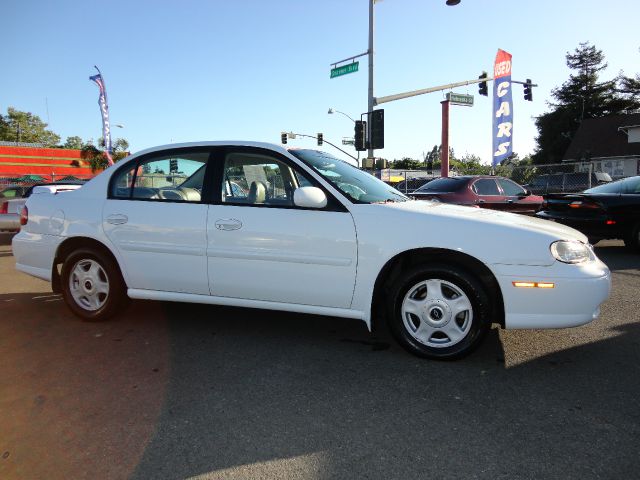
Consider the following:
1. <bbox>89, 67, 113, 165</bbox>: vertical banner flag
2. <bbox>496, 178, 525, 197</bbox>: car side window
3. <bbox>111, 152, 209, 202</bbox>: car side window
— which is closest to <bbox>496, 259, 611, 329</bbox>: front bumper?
<bbox>111, 152, 209, 202</bbox>: car side window

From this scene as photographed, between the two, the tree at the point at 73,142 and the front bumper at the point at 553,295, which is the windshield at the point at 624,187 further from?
the tree at the point at 73,142

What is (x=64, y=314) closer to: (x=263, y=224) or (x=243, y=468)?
(x=263, y=224)

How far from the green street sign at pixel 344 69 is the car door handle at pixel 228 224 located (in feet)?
55.8

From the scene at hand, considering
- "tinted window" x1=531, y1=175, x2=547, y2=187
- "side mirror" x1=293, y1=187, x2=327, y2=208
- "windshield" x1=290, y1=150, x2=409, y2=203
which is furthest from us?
"tinted window" x1=531, y1=175, x2=547, y2=187

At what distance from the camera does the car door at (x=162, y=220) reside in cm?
390

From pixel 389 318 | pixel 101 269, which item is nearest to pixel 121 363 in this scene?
pixel 101 269

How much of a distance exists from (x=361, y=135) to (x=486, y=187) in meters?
7.83

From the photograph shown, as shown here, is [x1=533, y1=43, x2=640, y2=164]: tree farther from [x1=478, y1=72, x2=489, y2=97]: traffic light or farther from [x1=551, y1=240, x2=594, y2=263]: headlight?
[x1=551, y1=240, x2=594, y2=263]: headlight

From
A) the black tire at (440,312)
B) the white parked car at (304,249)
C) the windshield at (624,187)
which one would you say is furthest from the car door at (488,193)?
the black tire at (440,312)

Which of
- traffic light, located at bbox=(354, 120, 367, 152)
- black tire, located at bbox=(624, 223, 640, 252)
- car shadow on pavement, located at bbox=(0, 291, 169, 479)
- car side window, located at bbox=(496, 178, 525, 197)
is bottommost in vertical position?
car shadow on pavement, located at bbox=(0, 291, 169, 479)

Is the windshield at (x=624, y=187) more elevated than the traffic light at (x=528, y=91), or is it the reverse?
the traffic light at (x=528, y=91)

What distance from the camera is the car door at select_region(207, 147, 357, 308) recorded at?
353 centimetres

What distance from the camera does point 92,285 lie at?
4.36m

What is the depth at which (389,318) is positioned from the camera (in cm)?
354
